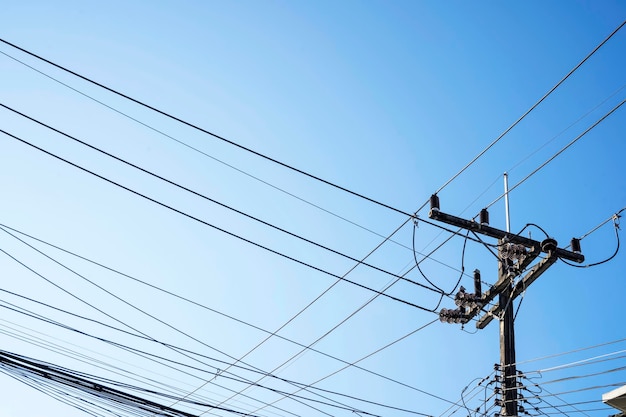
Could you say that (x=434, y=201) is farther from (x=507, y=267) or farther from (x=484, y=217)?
(x=507, y=267)

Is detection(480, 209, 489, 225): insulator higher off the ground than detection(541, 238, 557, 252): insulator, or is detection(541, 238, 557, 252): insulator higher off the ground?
detection(480, 209, 489, 225): insulator

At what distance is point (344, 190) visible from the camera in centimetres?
1358

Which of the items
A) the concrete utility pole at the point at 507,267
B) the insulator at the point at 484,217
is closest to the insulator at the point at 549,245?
the concrete utility pole at the point at 507,267

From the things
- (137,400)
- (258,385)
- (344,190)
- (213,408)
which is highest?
(344,190)

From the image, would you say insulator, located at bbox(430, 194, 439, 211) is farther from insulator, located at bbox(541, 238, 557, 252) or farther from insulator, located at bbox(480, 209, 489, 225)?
insulator, located at bbox(541, 238, 557, 252)

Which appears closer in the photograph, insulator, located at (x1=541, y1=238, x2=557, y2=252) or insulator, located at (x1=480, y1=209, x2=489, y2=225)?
insulator, located at (x1=541, y1=238, x2=557, y2=252)

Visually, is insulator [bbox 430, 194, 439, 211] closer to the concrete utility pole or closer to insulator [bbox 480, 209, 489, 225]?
the concrete utility pole


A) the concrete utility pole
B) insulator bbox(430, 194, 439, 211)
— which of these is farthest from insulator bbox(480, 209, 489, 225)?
insulator bbox(430, 194, 439, 211)

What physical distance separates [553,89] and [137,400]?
731 cm

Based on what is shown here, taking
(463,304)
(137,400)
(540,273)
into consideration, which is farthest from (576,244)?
(137,400)

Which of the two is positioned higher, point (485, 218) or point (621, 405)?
point (485, 218)

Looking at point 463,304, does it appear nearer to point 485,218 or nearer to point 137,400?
point 485,218

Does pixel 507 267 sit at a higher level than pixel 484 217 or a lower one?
lower

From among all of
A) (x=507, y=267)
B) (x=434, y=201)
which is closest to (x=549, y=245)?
(x=507, y=267)
